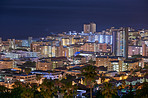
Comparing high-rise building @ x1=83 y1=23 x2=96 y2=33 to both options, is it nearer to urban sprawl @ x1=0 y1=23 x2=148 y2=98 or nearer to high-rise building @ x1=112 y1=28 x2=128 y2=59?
urban sprawl @ x1=0 y1=23 x2=148 y2=98

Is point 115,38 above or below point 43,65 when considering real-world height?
above

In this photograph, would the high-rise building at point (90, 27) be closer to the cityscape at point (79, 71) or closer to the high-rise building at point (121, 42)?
the cityscape at point (79, 71)

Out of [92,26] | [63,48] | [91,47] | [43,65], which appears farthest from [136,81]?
[92,26]

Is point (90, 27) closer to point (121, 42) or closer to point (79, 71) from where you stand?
point (121, 42)

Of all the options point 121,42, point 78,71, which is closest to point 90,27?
point 121,42

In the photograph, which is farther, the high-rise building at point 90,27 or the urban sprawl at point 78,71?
the high-rise building at point 90,27

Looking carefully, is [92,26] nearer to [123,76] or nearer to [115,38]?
[115,38]

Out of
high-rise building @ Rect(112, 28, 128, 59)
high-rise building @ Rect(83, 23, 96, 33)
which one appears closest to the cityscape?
high-rise building @ Rect(112, 28, 128, 59)

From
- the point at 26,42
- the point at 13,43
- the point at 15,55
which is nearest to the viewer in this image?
the point at 15,55

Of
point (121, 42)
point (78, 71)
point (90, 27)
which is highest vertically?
point (90, 27)

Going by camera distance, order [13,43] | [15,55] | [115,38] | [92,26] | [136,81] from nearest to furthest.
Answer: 1. [136,81]
2. [115,38]
3. [15,55]
4. [13,43]
5. [92,26]

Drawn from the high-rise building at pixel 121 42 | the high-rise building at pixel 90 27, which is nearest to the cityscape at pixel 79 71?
the high-rise building at pixel 121 42
